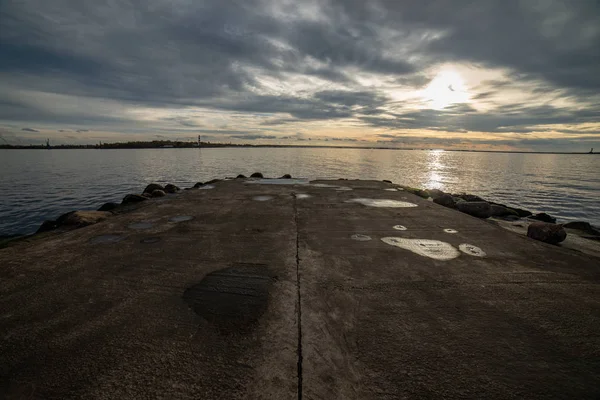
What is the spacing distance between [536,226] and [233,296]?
707cm

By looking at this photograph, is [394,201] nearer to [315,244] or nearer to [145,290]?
[315,244]

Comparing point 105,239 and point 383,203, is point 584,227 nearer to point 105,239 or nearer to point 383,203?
point 383,203

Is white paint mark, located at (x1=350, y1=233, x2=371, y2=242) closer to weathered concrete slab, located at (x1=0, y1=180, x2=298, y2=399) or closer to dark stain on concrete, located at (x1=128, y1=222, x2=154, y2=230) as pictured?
weathered concrete slab, located at (x1=0, y1=180, x2=298, y2=399)

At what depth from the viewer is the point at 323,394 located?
78.0 inches

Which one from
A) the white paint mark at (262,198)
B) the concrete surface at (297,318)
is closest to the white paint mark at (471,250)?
the concrete surface at (297,318)

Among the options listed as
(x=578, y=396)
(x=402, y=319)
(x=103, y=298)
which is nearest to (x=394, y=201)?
(x=402, y=319)

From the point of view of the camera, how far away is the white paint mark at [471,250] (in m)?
4.60

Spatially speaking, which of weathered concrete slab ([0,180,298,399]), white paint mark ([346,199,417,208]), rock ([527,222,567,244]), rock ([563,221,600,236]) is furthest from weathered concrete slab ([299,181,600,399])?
rock ([563,221,600,236])

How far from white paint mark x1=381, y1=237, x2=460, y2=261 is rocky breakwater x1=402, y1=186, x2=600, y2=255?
2.99 metres

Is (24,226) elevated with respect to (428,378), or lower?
lower

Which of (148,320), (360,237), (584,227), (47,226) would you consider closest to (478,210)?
(584,227)

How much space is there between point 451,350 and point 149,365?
263 cm

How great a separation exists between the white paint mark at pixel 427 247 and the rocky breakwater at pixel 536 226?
2992mm

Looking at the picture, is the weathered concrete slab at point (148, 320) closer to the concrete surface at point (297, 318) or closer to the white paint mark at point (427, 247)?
the concrete surface at point (297, 318)
